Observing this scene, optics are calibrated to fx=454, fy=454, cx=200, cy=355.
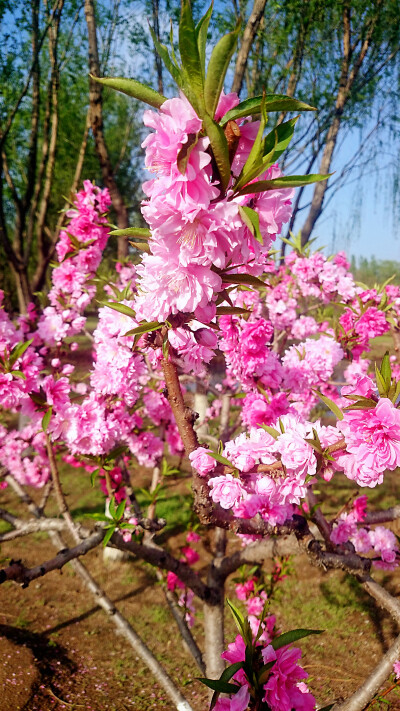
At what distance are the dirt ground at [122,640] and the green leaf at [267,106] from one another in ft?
9.39

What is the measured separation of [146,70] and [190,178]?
9.53m

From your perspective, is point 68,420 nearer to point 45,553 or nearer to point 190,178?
point 190,178

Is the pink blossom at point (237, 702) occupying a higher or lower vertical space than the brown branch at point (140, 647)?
higher

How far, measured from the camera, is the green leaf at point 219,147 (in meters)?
0.71

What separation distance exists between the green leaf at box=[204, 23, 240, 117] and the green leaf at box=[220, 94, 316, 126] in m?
0.03

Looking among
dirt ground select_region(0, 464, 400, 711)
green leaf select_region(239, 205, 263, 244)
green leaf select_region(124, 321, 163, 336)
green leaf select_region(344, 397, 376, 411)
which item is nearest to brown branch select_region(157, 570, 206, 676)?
dirt ground select_region(0, 464, 400, 711)

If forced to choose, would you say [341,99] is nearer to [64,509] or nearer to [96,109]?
[96,109]

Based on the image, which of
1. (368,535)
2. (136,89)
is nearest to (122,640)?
(368,535)

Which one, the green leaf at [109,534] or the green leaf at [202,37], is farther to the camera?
the green leaf at [109,534]

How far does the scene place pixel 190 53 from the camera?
0.71 metres

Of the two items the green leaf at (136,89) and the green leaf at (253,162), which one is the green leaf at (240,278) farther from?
the green leaf at (136,89)

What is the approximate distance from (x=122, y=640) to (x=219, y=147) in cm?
452

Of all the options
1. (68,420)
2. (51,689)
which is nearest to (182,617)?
(51,689)

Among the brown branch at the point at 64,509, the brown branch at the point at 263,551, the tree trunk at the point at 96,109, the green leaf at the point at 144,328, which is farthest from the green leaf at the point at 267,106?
the tree trunk at the point at 96,109
